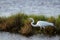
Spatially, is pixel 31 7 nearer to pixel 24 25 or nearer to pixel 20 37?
pixel 24 25

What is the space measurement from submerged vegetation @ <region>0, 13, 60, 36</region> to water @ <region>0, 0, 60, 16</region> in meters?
0.39

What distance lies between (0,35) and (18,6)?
1.27 m

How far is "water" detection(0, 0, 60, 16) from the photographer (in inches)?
239

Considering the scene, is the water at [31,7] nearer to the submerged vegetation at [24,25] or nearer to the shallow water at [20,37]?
the submerged vegetation at [24,25]

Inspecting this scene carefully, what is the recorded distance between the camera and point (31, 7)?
6.35 meters

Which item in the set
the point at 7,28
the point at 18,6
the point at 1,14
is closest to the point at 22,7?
the point at 18,6

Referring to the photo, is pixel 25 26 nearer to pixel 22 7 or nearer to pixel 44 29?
pixel 44 29

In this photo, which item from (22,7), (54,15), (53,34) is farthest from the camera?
(22,7)

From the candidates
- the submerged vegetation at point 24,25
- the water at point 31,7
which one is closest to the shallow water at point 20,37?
the submerged vegetation at point 24,25

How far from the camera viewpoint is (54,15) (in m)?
5.86

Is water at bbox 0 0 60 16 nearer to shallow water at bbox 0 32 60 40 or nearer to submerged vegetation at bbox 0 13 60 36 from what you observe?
submerged vegetation at bbox 0 13 60 36

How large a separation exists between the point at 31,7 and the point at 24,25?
40.5 inches

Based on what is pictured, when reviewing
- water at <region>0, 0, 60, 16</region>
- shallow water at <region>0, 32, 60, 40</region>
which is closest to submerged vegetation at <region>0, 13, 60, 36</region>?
shallow water at <region>0, 32, 60, 40</region>

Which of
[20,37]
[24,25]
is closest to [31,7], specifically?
[24,25]
